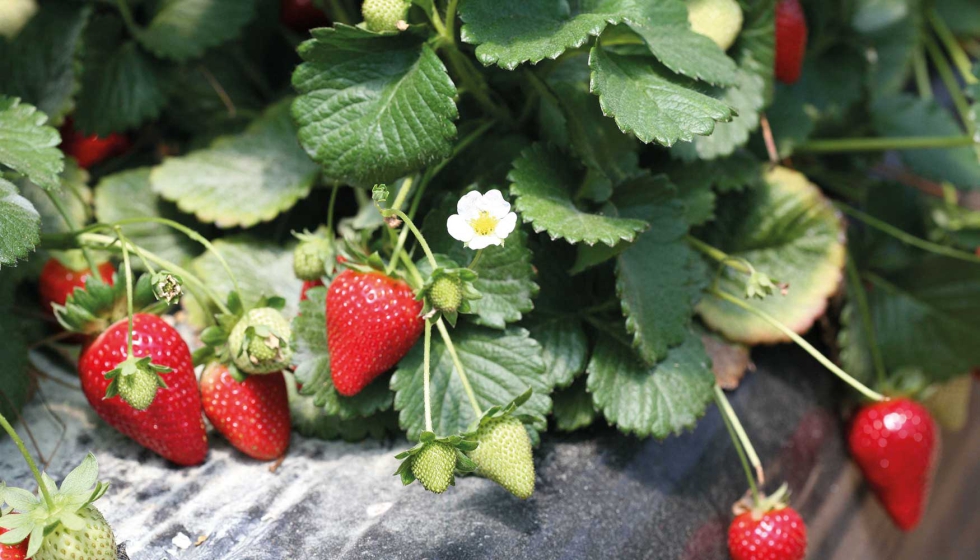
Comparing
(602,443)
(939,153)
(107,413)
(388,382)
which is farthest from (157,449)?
(939,153)

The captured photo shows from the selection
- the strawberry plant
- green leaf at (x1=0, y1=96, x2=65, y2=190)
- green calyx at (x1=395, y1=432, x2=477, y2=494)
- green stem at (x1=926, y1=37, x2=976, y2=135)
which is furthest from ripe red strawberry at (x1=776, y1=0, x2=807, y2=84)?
green leaf at (x1=0, y1=96, x2=65, y2=190)

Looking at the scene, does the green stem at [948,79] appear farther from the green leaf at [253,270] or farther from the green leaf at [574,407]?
the green leaf at [253,270]

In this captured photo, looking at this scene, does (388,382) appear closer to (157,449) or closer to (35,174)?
(157,449)

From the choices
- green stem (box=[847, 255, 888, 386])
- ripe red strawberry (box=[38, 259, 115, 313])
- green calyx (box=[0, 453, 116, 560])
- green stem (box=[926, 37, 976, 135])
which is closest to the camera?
green calyx (box=[0, 453, 116, 560])

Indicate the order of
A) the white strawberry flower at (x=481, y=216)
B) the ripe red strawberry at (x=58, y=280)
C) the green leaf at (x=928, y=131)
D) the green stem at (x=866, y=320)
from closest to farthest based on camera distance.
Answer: the white strawberry flower at (x=481, y=216), the ripe red strawberry at (x=58, y=280), the green stem at (x=866, y=320), the green leaf at (x=928, y=131)

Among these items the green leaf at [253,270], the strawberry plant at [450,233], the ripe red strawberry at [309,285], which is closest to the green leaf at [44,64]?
the strawberry plant at [450,233]

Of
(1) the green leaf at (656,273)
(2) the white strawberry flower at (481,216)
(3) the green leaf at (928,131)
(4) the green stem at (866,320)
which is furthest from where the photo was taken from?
(3) the green leaf at (928,131)

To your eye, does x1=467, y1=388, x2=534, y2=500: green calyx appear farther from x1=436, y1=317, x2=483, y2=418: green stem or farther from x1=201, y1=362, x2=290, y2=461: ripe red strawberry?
x1=201, y1=362, x2=290, y2=461: ripe red strawberry

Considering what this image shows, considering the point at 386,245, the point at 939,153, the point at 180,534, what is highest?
the point at 386,245
